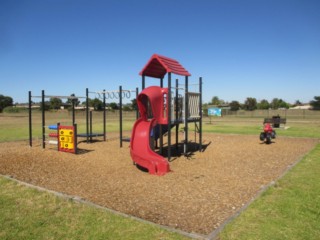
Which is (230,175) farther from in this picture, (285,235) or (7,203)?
(7,203)

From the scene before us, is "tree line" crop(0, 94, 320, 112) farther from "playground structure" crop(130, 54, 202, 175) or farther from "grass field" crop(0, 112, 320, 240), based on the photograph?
"grass field" crop(0, 112, 320, 240)

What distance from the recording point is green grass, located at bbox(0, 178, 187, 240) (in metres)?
3.86

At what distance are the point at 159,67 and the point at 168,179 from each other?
17.2 feet

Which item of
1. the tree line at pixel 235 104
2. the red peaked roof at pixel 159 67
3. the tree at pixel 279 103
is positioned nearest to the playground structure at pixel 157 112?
the red peaked roof at pixel 159 67

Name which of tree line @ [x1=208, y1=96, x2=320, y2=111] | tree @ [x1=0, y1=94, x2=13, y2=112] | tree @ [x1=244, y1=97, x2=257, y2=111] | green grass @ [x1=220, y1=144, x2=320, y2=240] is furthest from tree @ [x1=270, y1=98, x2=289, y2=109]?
green grass @ [x1=220, y1=144, x2=320, y2=240]

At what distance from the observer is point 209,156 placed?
34.2ft

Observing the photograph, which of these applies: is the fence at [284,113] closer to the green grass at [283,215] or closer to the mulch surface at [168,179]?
the mulch surface at [168,179]

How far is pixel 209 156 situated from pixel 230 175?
9.62 feet

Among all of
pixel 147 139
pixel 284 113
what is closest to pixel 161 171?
pixel 147 139

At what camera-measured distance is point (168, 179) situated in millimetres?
7059

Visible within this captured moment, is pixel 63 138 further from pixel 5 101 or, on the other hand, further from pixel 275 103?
pixel 275 103

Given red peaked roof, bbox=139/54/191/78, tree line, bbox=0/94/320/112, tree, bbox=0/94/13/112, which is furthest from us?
tree, bbox=0/94/13/112

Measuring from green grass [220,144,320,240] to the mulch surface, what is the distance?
0.31m

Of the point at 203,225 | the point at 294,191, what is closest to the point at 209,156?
the point at 294,191
